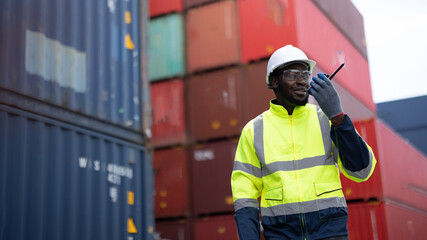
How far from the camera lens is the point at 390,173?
33.7 feet

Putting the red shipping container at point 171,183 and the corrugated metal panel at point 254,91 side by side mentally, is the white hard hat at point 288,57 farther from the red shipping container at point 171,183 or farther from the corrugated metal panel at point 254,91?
the red shipping container at point 171,183

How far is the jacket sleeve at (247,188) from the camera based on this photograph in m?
2.69

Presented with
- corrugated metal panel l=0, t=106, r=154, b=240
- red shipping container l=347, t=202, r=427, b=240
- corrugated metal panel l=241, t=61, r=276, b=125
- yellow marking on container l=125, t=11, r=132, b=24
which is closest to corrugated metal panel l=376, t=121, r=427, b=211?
red shipping container l=347, t=202, r=427, b=240

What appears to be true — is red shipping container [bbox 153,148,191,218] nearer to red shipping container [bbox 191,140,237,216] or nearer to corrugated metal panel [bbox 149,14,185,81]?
red shipping container [bbox 191,140,237,216]

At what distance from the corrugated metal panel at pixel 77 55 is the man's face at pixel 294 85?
3.74m

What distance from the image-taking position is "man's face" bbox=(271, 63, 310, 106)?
9.07 ft

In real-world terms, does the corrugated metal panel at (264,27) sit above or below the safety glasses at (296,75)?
above

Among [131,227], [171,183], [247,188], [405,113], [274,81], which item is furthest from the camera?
[405,113]

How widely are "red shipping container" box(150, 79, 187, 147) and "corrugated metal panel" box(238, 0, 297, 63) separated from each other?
1.56 metres

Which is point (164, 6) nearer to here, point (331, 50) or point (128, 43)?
point (128, 43)

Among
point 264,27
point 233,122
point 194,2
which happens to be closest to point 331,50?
point 264,27

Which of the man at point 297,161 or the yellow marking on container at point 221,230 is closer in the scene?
the man at point 297,161

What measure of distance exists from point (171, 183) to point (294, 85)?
727cm

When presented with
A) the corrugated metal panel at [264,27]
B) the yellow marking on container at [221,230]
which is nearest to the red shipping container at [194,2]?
the corrugated metal panel at [264,27]
